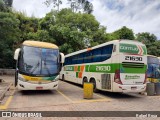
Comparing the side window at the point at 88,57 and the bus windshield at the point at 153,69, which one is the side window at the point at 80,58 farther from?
the bus windshield at the point at 153,69

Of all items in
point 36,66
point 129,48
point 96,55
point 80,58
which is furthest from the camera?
point 80,58

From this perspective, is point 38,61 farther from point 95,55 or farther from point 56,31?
point 56,31

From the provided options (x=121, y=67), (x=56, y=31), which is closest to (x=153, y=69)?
(x=121, y=67)

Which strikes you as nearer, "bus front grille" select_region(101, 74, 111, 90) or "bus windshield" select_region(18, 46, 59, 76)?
"bus front grille" select_region(101, 74, 111, 90)

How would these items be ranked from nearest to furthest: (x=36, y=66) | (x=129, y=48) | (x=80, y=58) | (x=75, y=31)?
(x=129, y=48), (x=36, y=66), (x=80, y=58), (x=75, y=31)

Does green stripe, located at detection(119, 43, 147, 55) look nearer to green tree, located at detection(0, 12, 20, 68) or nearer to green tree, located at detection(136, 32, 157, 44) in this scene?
green tree, located at detection(0, 12, 20, 68)

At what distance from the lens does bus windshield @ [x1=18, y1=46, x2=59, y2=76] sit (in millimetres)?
13382

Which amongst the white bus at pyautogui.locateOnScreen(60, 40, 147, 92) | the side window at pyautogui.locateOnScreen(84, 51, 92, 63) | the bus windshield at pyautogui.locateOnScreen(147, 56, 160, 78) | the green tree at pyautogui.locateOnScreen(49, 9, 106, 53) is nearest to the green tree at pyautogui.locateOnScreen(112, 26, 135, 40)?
the green tree at pyautogui.locateOnScreen(49, 9, 106, 53)

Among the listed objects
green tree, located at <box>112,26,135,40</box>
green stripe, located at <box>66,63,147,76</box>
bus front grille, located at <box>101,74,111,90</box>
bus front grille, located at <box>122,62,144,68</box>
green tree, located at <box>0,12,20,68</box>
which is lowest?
bus front grille, located at <box>101,74,111,90</box>

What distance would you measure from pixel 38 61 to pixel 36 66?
34cm

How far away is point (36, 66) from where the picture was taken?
1353 centimetres

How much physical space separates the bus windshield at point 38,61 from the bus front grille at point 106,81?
9.61 ft

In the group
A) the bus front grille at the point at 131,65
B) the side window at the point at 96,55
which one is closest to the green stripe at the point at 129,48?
the bus front grille at the point at 131,65

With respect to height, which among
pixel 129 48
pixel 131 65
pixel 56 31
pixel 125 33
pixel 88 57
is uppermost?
pixel 125 33
